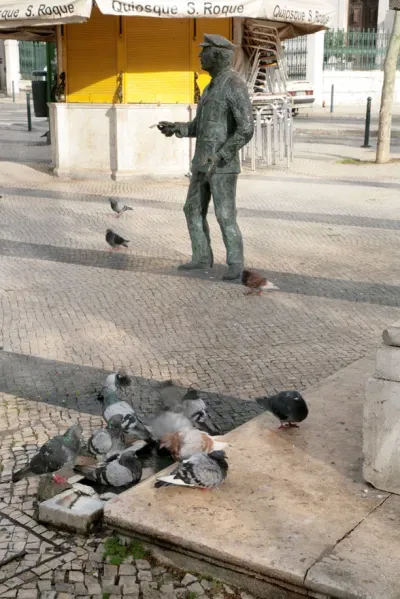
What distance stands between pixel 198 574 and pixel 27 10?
12.6 meters

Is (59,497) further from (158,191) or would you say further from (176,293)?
(158,191)

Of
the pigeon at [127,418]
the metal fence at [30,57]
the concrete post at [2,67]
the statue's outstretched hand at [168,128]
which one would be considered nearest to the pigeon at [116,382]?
the pigeon at [127,418]

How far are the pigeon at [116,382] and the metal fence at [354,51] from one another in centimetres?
3482

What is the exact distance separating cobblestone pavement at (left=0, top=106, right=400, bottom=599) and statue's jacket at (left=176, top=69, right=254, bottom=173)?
1230 mm

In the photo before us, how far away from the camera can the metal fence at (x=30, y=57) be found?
1786 inches

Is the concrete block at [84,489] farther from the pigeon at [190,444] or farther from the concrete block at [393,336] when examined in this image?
the concrete block at [393,336]

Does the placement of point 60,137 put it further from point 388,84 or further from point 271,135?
point 388,84

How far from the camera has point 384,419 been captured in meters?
4.08

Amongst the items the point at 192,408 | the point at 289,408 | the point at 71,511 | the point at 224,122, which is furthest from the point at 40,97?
the point at 71,511

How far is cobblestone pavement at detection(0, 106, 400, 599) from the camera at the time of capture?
4.50m

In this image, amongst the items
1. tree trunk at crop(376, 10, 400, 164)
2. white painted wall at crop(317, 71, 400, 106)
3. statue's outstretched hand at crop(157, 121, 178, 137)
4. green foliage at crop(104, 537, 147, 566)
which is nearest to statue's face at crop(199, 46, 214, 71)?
statue's outstretched hand at crop(157, 121, 178, 137)

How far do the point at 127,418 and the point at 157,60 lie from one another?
11679 mm

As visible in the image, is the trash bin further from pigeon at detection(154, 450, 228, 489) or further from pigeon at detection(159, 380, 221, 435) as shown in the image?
pigeon at detection(154, 450, 228, 489)

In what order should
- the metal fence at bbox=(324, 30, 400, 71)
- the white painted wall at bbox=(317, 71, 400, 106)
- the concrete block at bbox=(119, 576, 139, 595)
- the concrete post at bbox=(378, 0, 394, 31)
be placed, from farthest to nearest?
the concrete post at bbox=(378, 0, 394, 31)
the metal fence at bbox=(324, 30, 400, 71)
the white painted wall at bbox=(317, 71, 400, 106)
the concrete block at bbox=(119, 576, 139, 595)
